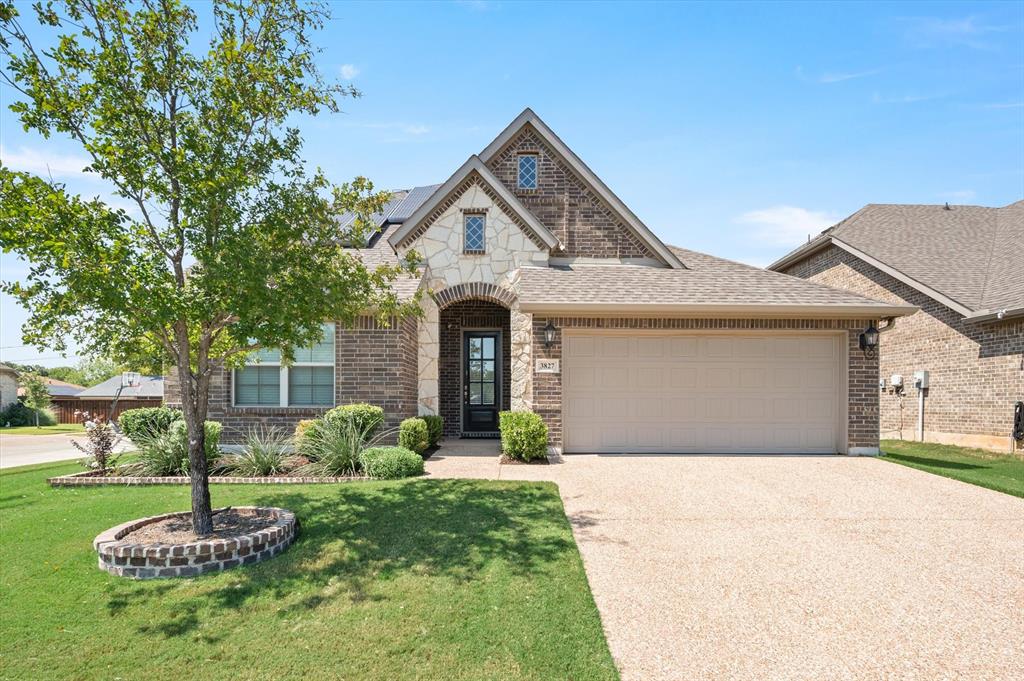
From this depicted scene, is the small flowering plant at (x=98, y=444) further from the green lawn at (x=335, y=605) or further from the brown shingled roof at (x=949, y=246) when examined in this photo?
the brown shingled roof at (x=949, y=246)

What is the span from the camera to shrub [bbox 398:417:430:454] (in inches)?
389

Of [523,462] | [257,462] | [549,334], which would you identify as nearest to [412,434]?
[523,462]

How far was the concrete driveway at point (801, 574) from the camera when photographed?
361 cm

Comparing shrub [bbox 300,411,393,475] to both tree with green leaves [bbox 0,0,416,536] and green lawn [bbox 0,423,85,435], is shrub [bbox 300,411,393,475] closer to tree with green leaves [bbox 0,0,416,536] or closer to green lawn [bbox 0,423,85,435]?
tree with green leaves [bbox 0,0,416,536]

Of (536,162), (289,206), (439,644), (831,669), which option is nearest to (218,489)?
(289,206)

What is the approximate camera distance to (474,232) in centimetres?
1208

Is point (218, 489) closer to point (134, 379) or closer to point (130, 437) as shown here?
point (130, 437)

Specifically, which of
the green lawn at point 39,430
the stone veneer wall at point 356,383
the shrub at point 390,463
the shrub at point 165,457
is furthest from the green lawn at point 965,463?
the green lawn at point 39,430

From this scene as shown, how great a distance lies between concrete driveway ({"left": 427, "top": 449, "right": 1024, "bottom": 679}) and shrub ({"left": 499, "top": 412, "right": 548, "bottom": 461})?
1.08 m

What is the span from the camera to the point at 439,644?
3.75 metres

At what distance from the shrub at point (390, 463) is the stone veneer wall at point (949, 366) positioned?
13246mm

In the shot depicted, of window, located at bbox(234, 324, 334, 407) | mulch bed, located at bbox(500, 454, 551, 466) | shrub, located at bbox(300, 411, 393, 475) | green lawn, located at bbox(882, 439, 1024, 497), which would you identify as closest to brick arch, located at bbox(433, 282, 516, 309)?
window, located at bbox(234, 324, 334, 407)

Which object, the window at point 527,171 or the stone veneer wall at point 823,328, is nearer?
the stone veneer wall at point 823,328

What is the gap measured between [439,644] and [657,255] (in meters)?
10.9
